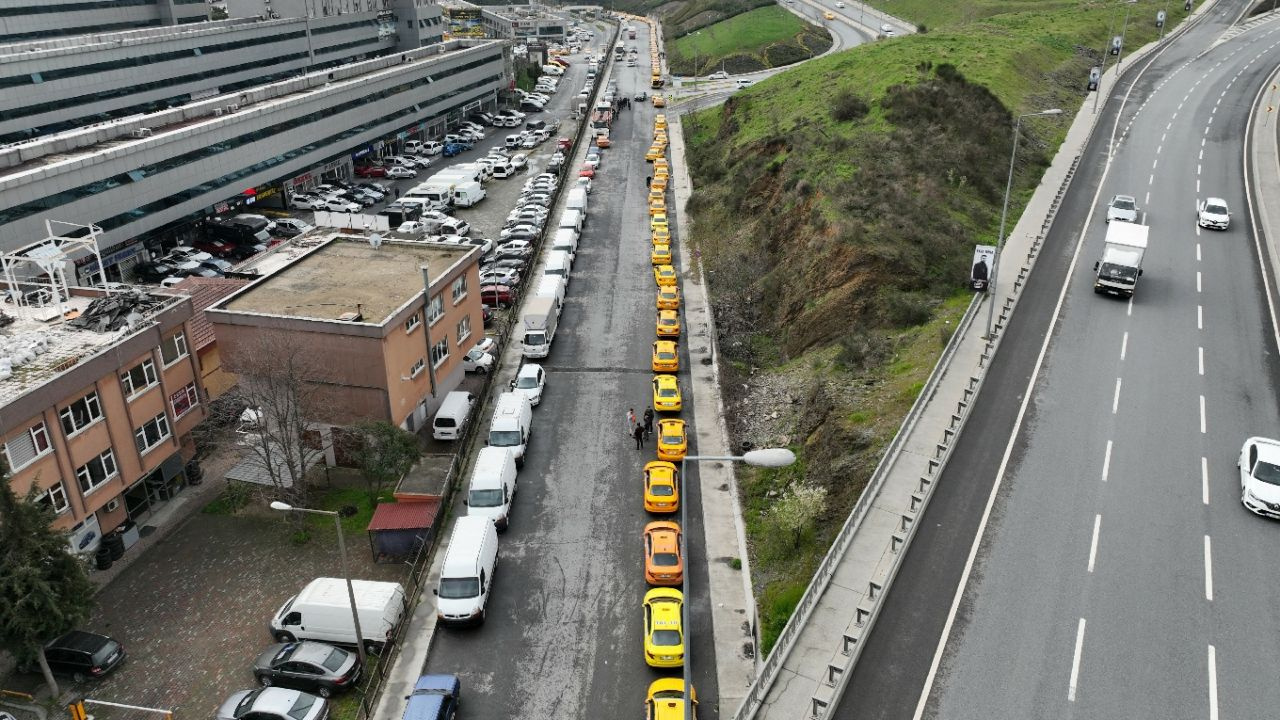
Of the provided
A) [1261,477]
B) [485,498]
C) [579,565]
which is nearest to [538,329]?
[485,498]

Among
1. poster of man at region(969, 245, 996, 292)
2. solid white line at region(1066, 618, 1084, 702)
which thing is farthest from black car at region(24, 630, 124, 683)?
poster of man at region(969, 245, 996, 292)

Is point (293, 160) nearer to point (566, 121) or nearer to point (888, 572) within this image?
point (566, 121)

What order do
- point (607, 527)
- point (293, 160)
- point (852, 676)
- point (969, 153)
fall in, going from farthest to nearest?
point (293, 160), point (969, 153), point (607, 527), point (852, 676)

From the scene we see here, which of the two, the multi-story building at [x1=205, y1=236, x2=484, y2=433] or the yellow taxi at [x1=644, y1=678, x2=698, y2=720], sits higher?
the multi-story building at [x1=205, y1=236, x2=484, y2=433]

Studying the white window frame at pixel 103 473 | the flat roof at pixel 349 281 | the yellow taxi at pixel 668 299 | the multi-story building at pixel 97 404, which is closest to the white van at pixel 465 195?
the yellow taxi at pixel 668 299

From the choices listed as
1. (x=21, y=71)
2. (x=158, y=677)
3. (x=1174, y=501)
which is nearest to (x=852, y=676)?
(x=1174, y=501)

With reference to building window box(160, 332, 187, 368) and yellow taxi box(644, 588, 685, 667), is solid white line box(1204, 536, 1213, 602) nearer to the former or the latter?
yellow taxi box(644, 588, 685, 667)

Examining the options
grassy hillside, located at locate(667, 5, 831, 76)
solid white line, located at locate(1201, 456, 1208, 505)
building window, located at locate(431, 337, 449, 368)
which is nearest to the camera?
solid white line, located at locate(1201, 456, 1208, 505)
